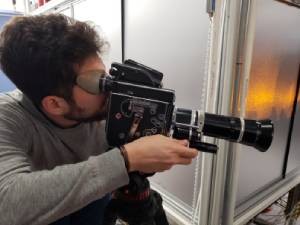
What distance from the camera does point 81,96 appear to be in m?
0.52

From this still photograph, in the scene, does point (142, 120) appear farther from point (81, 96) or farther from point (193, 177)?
point (193, 177)

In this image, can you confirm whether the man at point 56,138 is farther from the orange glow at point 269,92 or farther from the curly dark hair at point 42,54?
the orange glow at point 269,92

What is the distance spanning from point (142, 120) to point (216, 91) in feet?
1.02

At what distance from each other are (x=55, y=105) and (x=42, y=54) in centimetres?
12

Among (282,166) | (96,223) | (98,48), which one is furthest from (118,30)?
(282,166)

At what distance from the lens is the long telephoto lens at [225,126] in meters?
0.49

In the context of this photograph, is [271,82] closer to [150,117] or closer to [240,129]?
[240,129]

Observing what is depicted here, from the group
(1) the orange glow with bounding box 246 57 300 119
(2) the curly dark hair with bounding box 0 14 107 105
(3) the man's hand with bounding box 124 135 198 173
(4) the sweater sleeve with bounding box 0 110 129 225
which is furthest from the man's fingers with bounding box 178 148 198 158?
(1) the orange glow with bounding box 246 57 300 119

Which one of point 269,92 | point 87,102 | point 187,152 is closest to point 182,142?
point 187,152

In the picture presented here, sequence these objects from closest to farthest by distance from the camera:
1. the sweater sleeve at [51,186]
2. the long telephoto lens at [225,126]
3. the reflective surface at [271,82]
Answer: the sweater sleeve at [51,186], the long telephoto lens at [225,126], the reflective surface at [271,82]

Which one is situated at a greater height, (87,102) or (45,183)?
(87,102)

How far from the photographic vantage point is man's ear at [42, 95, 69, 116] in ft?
1.76

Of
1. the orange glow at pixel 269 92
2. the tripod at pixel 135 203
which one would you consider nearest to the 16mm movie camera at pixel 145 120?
the tripod at pixel 135 203

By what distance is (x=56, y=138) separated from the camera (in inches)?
24.1
